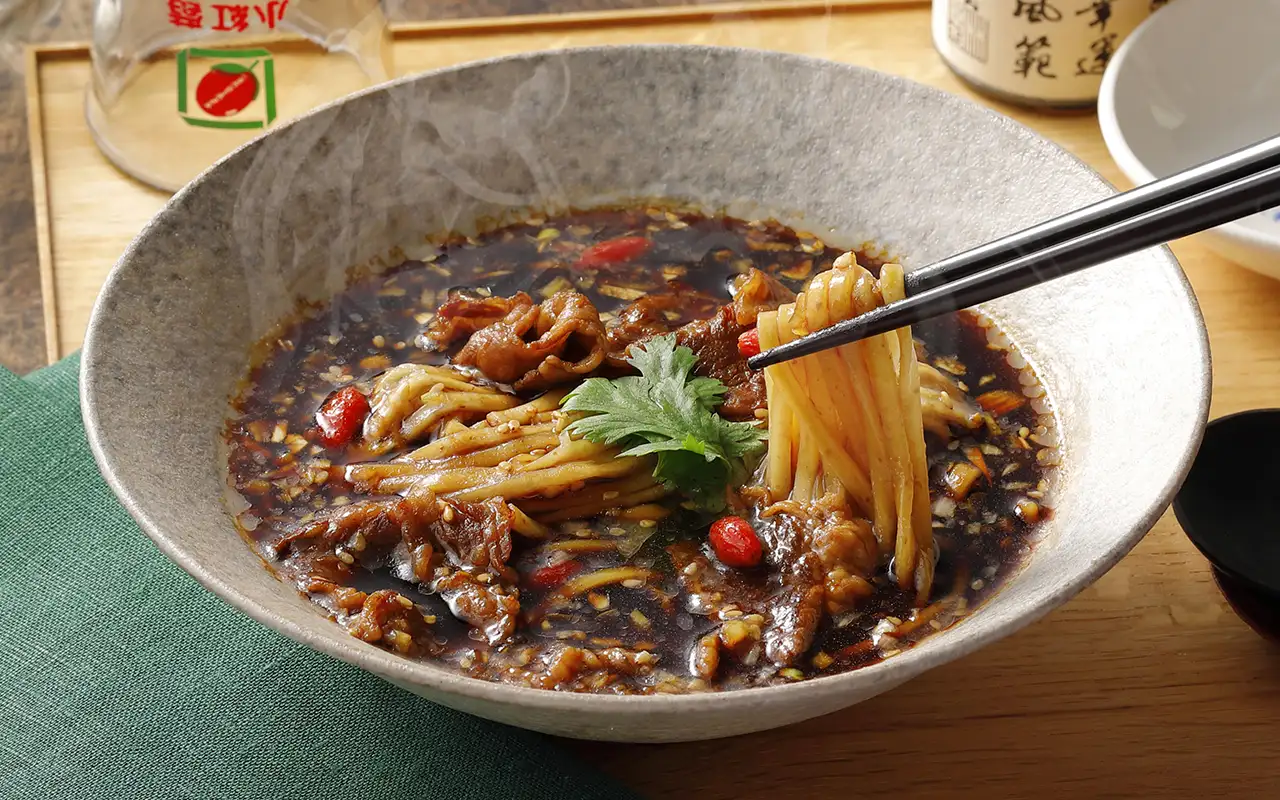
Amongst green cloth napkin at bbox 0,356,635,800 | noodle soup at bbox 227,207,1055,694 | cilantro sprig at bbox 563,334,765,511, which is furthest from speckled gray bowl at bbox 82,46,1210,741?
cilantro sprig at bbox 563,334,765,511

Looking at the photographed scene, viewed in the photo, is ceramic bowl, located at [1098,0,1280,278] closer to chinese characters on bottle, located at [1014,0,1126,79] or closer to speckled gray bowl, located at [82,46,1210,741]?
chinese characters on bottle, located at [1014,0,1126,79]

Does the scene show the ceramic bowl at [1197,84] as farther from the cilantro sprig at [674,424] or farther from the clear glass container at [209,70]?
the clear glass container at [209,70]

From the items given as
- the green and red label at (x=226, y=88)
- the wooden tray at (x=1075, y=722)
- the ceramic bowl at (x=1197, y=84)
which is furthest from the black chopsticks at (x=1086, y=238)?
the green and red label at (x=226, y=88)

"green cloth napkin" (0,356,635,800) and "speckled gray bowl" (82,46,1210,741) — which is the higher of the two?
"speckled gray bowl" (82,46,1210,741)

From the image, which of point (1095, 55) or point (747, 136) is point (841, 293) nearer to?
point (747, 136)

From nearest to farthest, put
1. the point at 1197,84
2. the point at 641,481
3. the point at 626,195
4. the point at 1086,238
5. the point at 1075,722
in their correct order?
the point at 1086,238 < the point at 1075,722 < the point at 641,481 < the point at 626,195 < the point at 1197,84

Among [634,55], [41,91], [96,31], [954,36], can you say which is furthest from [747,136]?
[41,91]

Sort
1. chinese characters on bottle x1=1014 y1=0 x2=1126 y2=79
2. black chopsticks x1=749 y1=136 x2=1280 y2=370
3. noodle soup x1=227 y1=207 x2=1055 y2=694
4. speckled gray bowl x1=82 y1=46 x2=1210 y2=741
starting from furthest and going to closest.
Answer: chinese characters on bottle x1=1014 y1=0 x2=1126 y2=79 → noodle soup x1=227 y1=207 x2=1055 y2=694 → speckled gray bowl x1=82 y1=46 x2=1210 y2=741 → black chopsticks x1=749 y1=136 x2=1280 y2=370

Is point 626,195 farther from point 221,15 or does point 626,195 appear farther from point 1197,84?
point 1197,84

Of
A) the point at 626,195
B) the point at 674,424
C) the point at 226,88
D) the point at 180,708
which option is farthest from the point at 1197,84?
the point at 180,708
